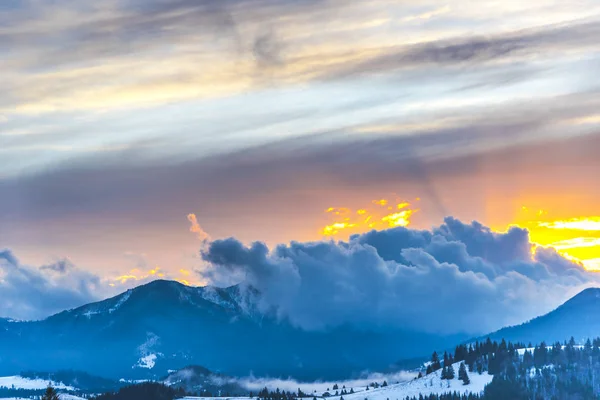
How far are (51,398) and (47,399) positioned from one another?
0.70 metres

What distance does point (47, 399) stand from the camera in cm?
19950

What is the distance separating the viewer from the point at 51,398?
656 ft

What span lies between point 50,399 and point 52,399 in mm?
556

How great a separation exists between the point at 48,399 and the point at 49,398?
0.40 m

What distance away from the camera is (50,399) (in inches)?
7844

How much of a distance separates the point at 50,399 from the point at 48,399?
13.0 inches

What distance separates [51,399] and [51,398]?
397mm

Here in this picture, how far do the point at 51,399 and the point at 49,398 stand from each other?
405mm

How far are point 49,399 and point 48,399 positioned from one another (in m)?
0.19

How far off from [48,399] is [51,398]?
2.39ft

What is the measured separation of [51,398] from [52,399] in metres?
0.27

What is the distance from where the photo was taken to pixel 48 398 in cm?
19975

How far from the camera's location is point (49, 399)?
654 ft

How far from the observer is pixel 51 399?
199500 mm
